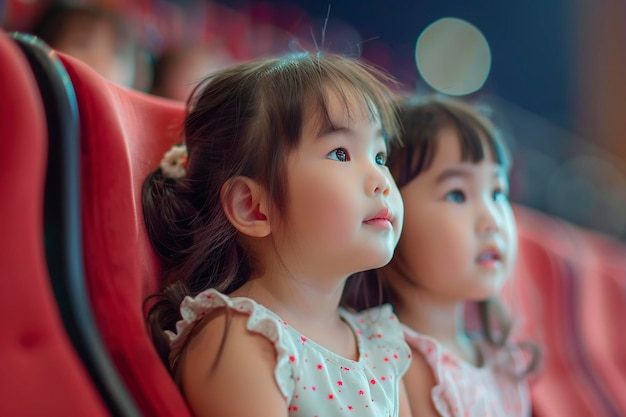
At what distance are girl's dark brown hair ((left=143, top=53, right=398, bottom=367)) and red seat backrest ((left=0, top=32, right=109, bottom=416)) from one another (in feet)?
0.53

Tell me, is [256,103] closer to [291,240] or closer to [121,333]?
[291,240]

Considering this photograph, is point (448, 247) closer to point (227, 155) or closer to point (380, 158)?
point (380, 158)

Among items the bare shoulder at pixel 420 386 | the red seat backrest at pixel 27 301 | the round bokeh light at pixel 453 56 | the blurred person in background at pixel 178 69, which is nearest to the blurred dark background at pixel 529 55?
the round bokeh light at pixel 453 56

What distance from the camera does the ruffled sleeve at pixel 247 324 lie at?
0.68 m

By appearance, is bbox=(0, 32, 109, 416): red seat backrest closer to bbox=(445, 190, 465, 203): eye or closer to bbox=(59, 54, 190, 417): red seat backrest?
bbox=(59, 54, 190, 417): red seat backrest

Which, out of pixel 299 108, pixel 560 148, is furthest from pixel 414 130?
pixel 560 148

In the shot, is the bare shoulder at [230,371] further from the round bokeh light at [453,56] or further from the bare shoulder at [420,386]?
the round bokeh light at [453,56]

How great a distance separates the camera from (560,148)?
12.2ft

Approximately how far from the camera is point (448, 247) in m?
0.95

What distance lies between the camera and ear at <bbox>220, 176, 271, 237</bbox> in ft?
2.47

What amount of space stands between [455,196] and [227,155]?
37cm

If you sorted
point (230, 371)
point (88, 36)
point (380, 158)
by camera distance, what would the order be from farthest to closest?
point (88, 36), point (380, 158), point (230, 371)

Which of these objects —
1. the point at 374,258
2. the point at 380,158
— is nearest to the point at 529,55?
the point at 380,158

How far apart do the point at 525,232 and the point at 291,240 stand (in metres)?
0.91
